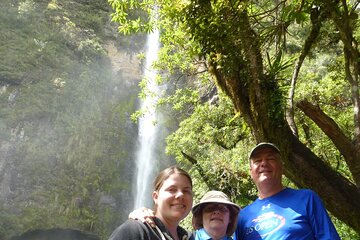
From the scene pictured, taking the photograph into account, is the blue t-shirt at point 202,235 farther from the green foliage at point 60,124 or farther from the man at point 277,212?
the green foliage at point 60,124

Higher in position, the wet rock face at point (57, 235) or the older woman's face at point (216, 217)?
the wet rock face at point (57, 235)

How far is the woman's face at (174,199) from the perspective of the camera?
1.79 m

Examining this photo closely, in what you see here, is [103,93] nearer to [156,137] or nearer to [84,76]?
[84,76]

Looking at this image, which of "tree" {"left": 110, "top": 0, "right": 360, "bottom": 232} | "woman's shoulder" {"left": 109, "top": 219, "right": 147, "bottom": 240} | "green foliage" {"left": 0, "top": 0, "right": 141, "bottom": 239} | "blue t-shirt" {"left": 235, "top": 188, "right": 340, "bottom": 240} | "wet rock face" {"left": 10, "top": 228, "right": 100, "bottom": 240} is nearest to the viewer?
"woman's shoulder" {"left": 109, "top": 219, "right": 147, "bottom": 240}

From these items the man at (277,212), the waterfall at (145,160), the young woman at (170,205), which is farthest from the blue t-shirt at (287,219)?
the waterfall at (145,160)

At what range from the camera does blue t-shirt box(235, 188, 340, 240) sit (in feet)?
6.55

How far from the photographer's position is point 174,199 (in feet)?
5.91

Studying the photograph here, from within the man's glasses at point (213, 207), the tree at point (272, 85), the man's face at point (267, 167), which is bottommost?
the man's glasses at point (213, 207)

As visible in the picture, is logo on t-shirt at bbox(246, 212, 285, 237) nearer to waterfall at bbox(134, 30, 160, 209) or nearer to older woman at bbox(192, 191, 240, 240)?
older woman at bbox(192, 191, 240, 240)

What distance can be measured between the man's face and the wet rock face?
1824cm

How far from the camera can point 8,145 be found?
18.9 m

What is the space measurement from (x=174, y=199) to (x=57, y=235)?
63.2 feet

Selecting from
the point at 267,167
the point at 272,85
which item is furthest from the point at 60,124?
the point at 267,167

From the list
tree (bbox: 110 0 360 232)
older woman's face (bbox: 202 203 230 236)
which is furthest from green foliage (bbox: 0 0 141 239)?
older woman's face (bbox: 202 203 230 236)
